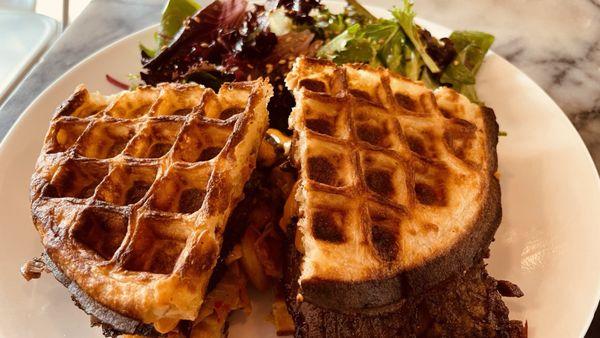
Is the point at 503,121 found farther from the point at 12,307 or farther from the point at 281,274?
the point at 12,307

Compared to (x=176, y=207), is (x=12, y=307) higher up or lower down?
lower down

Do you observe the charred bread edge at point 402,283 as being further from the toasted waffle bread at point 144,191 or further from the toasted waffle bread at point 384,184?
the toasted waffle bread at point 144,191

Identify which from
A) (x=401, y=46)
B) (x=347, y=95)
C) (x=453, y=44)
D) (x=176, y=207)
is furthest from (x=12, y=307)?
(x=453, y=44)

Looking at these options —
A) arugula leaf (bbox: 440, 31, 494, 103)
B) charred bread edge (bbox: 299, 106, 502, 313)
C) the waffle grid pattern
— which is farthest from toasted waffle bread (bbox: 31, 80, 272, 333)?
arugula leaf (bbox: 440, 31, 494, 103)

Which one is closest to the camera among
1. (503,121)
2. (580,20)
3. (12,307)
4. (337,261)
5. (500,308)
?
(337,261)

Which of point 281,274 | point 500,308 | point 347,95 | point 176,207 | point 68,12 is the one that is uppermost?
point 347,95
